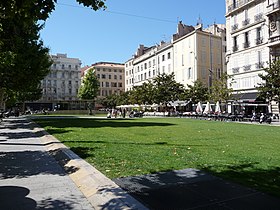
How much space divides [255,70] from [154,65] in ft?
119

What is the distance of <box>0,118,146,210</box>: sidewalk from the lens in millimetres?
4809

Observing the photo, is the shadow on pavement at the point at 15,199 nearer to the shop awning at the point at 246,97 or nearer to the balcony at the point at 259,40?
the shop awning at the point at 246,97

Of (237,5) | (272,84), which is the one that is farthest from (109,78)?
(272,84)

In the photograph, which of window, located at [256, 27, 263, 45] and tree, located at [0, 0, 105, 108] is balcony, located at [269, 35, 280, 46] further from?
tree, located at [0, 0, 105, 108]

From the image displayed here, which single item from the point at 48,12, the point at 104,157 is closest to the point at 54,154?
the point at 104,157

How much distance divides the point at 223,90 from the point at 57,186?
34.6 m

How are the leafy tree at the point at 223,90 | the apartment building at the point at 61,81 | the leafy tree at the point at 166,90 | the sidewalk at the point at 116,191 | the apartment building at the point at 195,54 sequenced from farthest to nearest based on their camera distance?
the apartment building at the point at 61,81 < the apartment building at the point at 195,54 < the leafy tree at the point at 166,90 < the leafy tree at the point at 223,90 < the sidewalk at the point at 116,191

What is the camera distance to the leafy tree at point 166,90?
50.5 m

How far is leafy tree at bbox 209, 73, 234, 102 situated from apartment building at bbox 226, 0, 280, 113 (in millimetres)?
1202

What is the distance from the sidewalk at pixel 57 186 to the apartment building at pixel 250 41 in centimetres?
3068

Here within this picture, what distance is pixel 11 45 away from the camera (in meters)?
20.7

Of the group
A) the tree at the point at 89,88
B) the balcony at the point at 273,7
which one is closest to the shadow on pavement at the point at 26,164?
the balcony at the point at 273,7

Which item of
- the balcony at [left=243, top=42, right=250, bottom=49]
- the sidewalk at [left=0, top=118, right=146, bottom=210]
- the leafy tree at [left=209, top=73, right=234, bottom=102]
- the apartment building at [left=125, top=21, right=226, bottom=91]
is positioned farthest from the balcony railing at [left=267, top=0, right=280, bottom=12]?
the sidewalk at [left=0, top=118, right=146, bottom=210]

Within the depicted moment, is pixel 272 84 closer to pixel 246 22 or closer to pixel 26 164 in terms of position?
pixel 246 22
